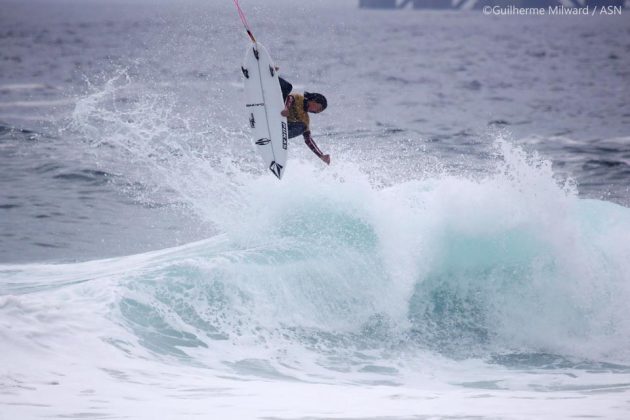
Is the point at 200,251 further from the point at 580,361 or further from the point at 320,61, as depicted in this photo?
the point at 320,61

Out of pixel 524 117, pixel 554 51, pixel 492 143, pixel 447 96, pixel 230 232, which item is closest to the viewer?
pixel 230 232

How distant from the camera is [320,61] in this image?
6084cm

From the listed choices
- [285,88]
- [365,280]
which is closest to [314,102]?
[285,88]

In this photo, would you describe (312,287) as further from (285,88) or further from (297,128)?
(285,88)

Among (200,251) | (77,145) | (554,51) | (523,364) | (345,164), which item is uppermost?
(554,51)

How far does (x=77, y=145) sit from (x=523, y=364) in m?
14.7

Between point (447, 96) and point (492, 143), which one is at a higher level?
point (447, 96)

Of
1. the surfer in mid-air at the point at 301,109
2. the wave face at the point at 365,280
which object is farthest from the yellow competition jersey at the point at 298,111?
the wave face at the point at 365,280

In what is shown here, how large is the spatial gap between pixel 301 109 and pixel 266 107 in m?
0.48

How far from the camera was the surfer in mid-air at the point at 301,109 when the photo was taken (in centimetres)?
1185

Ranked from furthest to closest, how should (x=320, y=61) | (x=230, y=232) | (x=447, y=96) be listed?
(x=320, y=61) < (x=447, y=96) < (x=230, y=232)

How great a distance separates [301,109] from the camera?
1205 centimetres

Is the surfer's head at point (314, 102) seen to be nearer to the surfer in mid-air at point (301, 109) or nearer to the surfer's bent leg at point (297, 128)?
the surfer in mid-air at point (301, 109)

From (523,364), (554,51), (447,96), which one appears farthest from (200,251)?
(554,51)
